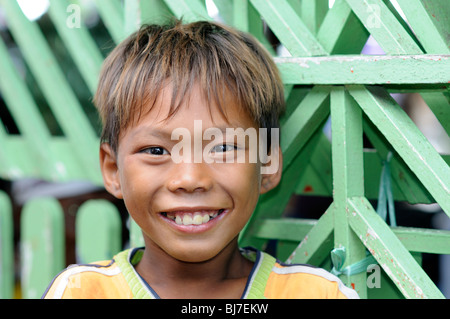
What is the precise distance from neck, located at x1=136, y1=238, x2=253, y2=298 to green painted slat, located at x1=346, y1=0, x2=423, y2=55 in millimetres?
611

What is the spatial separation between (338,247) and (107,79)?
0.72 metres

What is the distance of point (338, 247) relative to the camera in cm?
151

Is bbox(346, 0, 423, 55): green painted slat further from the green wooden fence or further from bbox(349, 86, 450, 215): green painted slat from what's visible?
bbox(349, 86, 450, 215): green painted slat

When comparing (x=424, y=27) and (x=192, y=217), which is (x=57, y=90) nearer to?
(x=192, y=217)

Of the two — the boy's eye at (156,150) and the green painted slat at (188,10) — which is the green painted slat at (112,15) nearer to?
the green painted slat at (188,10)

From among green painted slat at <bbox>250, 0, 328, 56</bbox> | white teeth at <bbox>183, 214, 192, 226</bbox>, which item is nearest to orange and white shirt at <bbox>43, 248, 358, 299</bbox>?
white teeth at <bbox>183, 214, 192, 226</bbox>

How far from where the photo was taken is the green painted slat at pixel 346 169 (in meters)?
1.48

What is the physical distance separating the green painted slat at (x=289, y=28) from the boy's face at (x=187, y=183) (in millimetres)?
254

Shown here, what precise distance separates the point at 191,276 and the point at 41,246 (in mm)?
1166

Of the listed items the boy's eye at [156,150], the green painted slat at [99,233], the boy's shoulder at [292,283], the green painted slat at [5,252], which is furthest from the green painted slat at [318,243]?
the green painted slat at [5,252]

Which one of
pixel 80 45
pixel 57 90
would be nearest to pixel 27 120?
pixel 57 90

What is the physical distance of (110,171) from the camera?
1.58 meters

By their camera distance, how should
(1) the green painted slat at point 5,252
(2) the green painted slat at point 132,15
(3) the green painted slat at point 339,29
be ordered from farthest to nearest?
(1) the green painted slat at point 5,252 → (2) the green painted slat at point 132,15 → (3) the green painted slat at point 339,29

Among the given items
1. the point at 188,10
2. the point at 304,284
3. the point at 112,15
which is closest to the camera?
the point at 304,284
